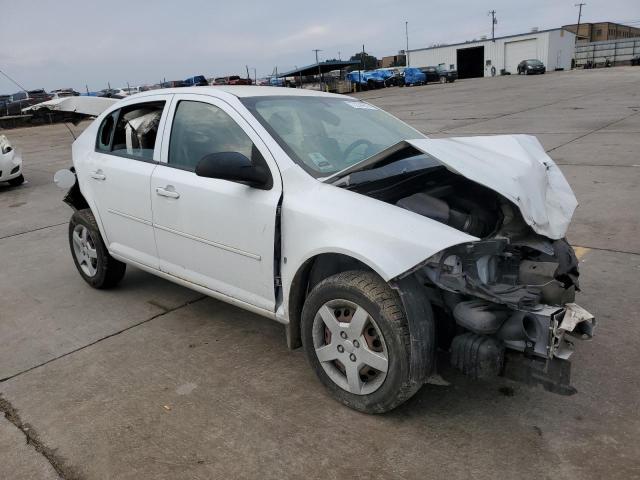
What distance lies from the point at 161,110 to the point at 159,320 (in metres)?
1.55

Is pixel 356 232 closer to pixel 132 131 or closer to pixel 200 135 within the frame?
pixel 200 135

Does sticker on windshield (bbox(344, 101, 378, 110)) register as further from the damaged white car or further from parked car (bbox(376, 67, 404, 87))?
parked car (bbox(376, 67, 404, 87))

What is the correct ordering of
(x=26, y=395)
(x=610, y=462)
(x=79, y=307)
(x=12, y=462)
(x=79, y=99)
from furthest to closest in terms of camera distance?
(x=79, y=99), (x=79, y=307), (x=26, y=395), (x=12, y=462), (x=610, y=462)

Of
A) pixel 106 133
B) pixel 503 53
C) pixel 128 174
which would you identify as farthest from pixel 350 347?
pixel 503 53

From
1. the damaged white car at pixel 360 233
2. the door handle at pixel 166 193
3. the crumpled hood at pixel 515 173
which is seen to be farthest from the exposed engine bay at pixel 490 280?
the door handle at pixel 166 193

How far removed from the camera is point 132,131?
4.05 m

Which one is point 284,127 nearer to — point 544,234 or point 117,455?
point 544,234

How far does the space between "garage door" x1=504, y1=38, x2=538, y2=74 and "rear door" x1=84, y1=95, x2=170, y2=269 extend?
65886 mm

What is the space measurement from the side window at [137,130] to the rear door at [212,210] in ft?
0.77

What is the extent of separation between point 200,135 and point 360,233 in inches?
59.1

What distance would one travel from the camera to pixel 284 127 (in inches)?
127

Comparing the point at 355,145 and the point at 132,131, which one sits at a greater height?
the point at 132,131

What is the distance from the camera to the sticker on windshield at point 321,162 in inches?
120

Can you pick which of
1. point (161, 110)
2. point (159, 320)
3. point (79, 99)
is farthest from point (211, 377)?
point (79, 99)
